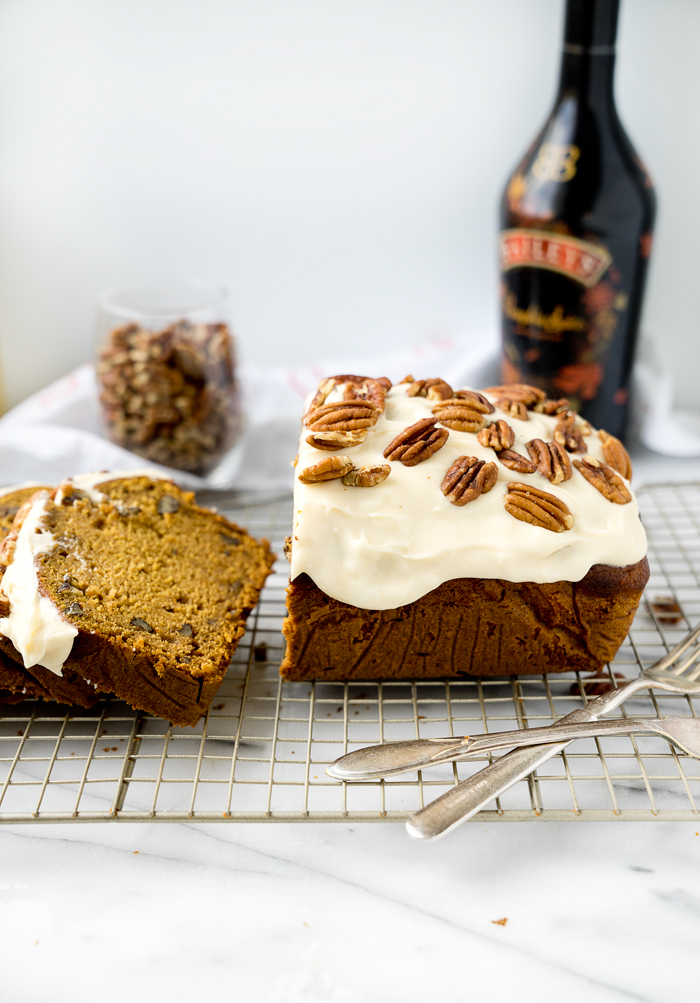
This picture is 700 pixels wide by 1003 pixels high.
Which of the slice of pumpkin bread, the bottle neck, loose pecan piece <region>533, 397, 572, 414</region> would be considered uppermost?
the bottle neck

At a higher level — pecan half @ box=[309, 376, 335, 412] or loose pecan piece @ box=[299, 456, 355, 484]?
pecan half @ box=[309, 376, 335, 412]

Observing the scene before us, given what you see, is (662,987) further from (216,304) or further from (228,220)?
(228,220)

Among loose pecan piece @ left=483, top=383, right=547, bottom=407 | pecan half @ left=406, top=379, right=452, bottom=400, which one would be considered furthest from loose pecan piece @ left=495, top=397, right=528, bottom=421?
pecan half @ left=406, top=379, right=452, bottom=400

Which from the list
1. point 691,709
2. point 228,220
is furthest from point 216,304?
point 691,709

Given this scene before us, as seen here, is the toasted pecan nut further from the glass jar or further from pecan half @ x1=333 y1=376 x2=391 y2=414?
the glass jar

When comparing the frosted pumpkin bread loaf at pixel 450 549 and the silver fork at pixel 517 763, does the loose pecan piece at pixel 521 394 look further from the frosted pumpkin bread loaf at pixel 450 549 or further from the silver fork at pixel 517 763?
the silver fork at pixel 517 763

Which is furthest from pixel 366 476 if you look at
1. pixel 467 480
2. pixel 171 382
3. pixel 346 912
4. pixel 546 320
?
pixel 546 320
